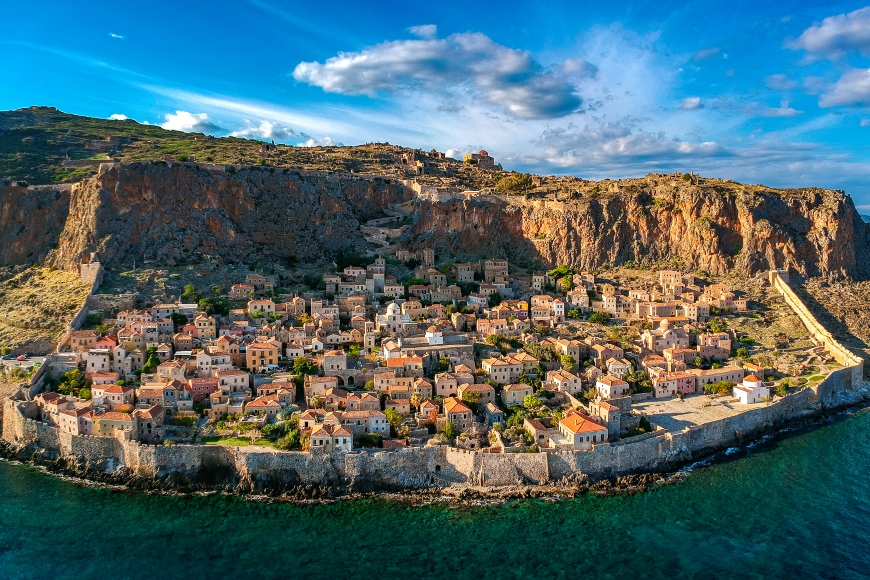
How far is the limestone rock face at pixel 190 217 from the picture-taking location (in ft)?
144

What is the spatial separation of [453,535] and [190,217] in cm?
3337

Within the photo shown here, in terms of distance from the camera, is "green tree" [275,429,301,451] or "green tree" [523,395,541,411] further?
"green tree" [523,395,541,411]

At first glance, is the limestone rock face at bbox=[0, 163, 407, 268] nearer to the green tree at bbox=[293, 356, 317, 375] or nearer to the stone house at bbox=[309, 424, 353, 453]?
the green tree at bbox=[293, 356, 317, 375]

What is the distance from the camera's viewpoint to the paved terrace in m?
29.1

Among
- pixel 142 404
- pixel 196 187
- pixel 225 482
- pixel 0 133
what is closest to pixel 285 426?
pixel 225 482

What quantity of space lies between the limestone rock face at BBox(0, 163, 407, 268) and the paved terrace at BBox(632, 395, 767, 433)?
2912cm

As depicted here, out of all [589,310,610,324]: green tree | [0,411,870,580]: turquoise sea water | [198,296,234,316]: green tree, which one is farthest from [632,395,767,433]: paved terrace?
[198,296,234,316]: green tree

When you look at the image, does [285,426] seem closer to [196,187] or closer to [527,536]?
[527,536]

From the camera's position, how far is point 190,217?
152 ft

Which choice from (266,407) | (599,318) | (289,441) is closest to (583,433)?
(289,441)

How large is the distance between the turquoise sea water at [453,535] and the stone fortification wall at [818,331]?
12093mm

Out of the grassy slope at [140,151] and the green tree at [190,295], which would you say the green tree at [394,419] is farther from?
the grassy slope at [140,151]

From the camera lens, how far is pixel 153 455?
2573 cm

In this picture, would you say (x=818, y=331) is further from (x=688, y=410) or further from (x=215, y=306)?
(x=215, y=306)
